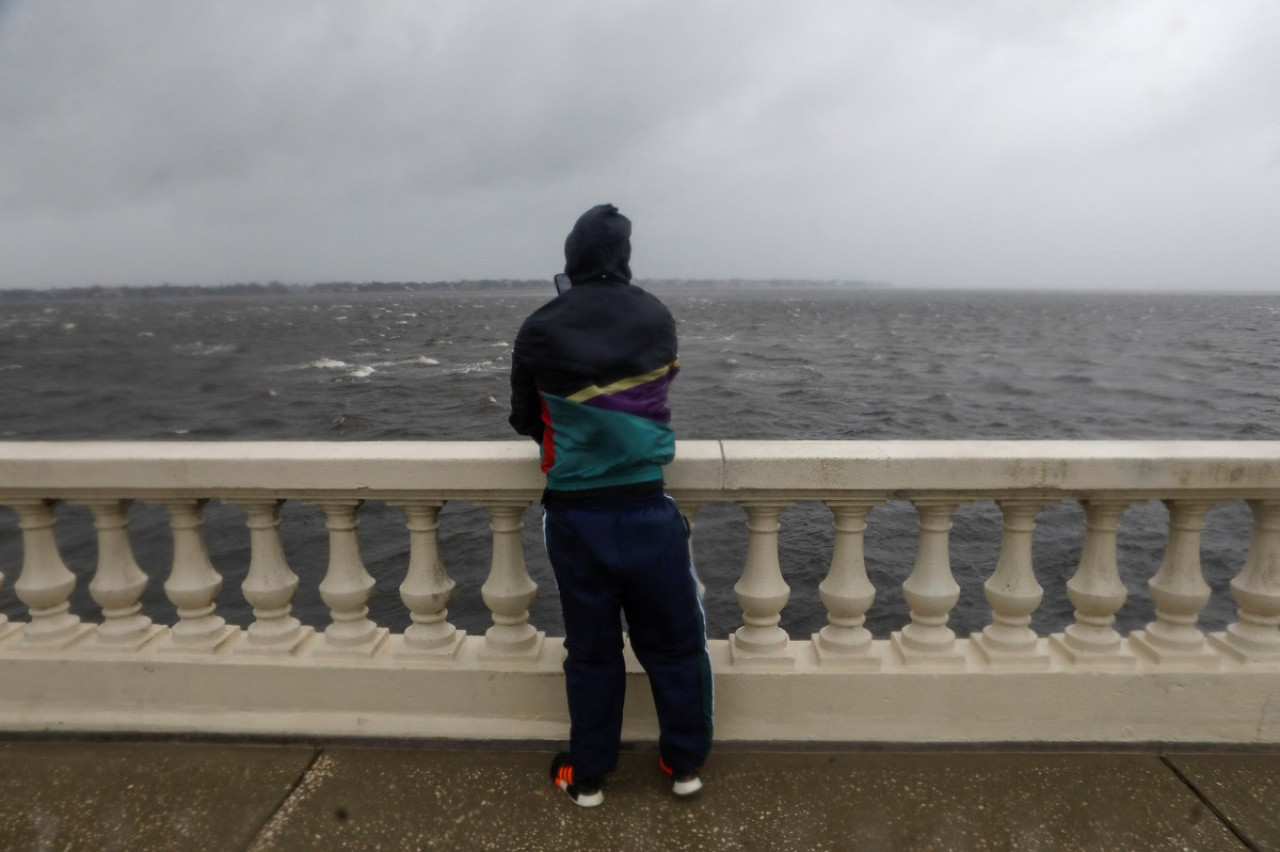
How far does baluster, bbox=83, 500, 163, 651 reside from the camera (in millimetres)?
3066

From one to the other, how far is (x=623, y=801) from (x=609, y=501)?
0.98 m

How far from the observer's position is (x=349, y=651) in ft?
10.2

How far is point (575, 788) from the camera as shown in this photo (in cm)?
272

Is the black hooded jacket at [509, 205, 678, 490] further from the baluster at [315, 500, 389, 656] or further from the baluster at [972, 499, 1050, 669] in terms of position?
the baluster at [972, 499, 1050, 669]

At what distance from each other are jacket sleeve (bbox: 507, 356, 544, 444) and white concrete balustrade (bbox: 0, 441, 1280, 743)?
0.51 feet

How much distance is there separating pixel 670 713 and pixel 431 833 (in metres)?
0.80

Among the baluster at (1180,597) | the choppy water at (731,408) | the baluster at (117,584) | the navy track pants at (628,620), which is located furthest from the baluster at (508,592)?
the choppy water at (731,408)

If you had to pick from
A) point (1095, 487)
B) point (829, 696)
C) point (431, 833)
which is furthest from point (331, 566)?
point (1095, 487)

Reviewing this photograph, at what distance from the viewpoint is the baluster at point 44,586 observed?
311 centimetres

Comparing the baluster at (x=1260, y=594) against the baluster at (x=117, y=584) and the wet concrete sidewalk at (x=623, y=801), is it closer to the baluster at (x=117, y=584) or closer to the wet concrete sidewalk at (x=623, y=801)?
the wet concrete sidewalk at (x=623, y=801)

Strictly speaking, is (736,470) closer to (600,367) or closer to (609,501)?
(609,501)

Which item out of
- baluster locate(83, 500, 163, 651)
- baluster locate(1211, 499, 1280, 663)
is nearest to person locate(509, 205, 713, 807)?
baluster locate(83, 500, 163, 651)

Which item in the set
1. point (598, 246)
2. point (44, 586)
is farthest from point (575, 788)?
point (44, 586)

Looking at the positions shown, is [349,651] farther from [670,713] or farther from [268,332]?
[268,332]
